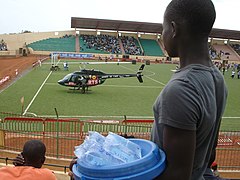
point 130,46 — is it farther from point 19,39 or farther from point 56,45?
point 19,39

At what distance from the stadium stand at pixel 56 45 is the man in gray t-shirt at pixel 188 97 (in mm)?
64039

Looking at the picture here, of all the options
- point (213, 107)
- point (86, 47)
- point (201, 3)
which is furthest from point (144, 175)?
point (86, 47)

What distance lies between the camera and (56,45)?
66.8 m

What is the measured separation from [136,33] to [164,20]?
78.2m

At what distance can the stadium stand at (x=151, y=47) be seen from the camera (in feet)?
235

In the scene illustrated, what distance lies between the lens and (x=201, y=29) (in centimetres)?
162

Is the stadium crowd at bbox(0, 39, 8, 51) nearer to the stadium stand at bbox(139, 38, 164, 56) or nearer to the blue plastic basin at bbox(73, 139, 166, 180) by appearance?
the stadium stand at bbox(139, 38, 164, 56)

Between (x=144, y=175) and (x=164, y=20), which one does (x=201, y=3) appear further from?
(x=144, y=175)

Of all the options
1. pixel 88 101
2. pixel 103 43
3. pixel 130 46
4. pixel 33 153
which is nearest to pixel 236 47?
pixel 130 46

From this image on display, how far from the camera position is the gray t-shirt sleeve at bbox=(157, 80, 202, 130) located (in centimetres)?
138

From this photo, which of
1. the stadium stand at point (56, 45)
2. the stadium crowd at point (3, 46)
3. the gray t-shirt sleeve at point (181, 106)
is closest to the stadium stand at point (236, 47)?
the stadium stand at point (56, 45)

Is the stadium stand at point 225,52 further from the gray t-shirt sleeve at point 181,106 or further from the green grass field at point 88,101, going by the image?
the gray t-shirt sleeve at point 181,106

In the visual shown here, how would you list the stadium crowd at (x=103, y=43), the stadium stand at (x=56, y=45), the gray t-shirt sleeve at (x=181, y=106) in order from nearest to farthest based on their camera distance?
the gray t-shirt sleeve at (x=181, y=106) < the stadium stand at (x=56, y=45) < the stadium crowd at (x=103, y=43)

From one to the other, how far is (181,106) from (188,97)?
6 centimetres
